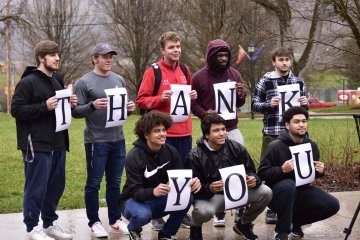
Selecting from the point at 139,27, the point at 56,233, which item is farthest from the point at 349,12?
the point at 139,27

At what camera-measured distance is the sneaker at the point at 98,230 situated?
6477mm

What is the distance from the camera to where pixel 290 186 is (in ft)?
20.0

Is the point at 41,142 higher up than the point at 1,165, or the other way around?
the point at 41,142

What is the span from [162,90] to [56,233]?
69.3 inches

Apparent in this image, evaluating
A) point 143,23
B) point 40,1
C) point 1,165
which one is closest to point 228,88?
point 1,165

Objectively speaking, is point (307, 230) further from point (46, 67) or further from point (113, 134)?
point (46, 67)

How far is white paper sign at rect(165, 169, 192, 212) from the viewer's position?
5.83 metres

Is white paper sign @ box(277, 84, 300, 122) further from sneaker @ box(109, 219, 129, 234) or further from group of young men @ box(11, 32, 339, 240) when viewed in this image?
sneaker @ box(109, 219, 129, 234)

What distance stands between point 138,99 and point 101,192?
307 centimetres

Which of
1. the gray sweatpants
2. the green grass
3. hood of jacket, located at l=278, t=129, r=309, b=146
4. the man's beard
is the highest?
the man's beard

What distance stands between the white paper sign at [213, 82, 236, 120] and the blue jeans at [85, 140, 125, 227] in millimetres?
1063

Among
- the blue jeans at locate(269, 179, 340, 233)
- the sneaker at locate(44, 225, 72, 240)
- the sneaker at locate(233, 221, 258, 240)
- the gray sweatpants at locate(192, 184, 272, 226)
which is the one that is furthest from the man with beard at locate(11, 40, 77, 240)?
→ the blue jeans at locate(269, 179, 340, 233)

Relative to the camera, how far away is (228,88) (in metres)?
6.83

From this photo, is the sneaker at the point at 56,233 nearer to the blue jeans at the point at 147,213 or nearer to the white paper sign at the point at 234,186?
the blue jeans at the point at 147,213
